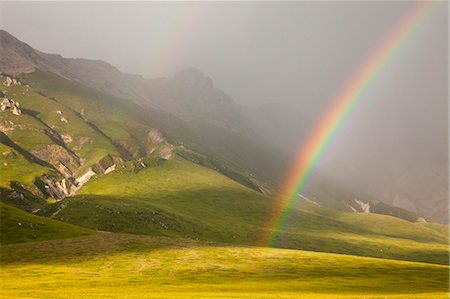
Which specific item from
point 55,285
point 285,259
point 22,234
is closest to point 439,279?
point 285,259

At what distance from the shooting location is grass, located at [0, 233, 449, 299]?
7950cm

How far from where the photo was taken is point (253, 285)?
90.1m

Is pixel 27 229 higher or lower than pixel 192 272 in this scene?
higher

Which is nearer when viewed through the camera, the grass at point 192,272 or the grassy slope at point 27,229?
the grass at point 192,272

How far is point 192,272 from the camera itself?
106375 mm

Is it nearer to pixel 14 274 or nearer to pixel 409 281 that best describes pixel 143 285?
pixel 14 274

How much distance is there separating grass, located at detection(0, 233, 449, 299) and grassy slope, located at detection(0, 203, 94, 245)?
40.3 feet

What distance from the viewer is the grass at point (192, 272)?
79.5m

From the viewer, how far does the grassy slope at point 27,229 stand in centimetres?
13812

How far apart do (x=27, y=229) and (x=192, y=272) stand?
72419mm

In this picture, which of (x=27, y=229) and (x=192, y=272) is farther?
(x=27, y=229)

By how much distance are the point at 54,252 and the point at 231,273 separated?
51.9 meters

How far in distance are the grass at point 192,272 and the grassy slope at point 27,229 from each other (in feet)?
40.3

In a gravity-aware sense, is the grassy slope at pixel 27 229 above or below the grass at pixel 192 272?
above
